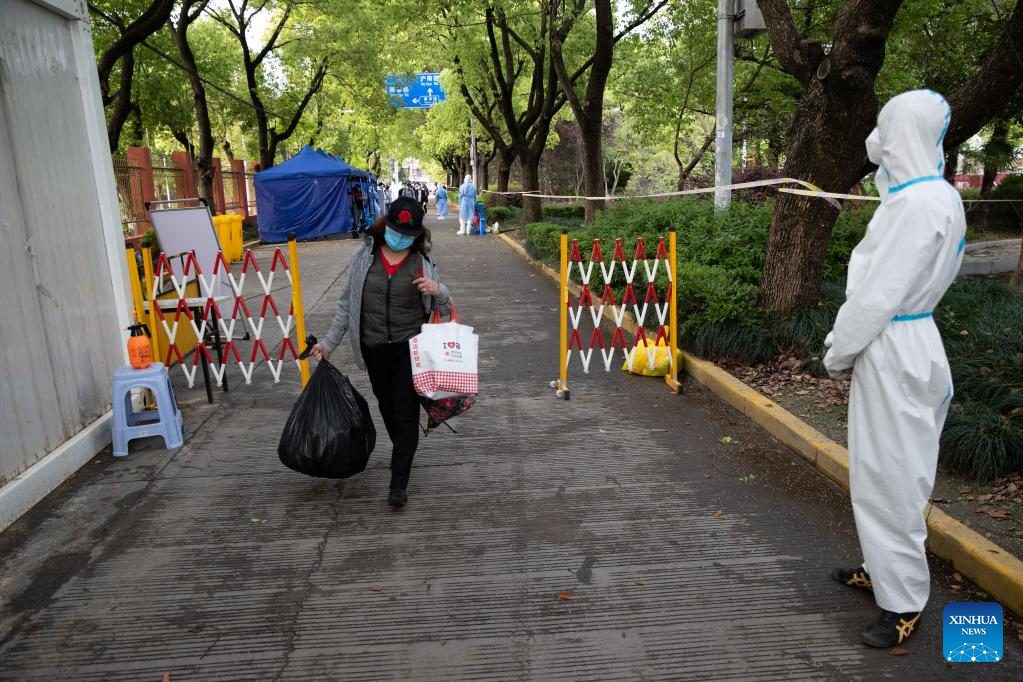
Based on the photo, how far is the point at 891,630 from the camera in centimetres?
325

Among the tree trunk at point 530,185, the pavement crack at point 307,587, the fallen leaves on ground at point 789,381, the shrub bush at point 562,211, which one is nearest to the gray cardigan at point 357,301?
the pavement crack at point 307,587

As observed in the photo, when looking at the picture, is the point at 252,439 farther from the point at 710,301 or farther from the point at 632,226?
the point at 632,226

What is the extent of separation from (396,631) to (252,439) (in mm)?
3046

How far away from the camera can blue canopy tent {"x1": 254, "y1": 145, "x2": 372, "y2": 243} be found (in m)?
24.7

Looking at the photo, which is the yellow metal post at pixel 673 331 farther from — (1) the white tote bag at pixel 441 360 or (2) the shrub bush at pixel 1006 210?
(2) the shrub bush at pixel 1006 210

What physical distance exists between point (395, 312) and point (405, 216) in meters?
0.58

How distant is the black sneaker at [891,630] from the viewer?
10.6ft

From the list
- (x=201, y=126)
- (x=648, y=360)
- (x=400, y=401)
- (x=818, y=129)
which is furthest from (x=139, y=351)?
(x=201, y=126)

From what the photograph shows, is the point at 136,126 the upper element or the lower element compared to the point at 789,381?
upper

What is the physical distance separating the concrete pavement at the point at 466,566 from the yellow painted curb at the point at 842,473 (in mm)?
121

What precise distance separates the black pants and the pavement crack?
390mm

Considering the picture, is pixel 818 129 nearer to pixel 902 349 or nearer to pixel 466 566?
pixel 902 349

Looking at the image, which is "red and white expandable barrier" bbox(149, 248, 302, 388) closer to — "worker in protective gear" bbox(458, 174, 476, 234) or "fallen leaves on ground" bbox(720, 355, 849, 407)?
"fallen leaves on ground" bbox(720, 355, 849, 407)

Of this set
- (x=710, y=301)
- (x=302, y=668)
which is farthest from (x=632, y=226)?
(x=302, y=668)
